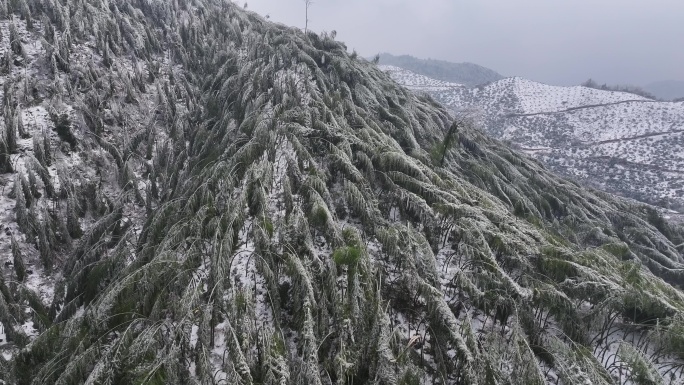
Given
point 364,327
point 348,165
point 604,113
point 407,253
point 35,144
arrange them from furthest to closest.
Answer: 1. point 604,113
2. point 35,144
3. point 348,165
4. point 407,253
5. point 364,327

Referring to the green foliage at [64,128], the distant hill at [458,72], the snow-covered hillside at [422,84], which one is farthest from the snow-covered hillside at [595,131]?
the distant hill at [458,72]

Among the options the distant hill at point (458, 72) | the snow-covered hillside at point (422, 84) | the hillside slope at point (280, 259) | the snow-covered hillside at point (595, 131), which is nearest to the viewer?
the hillside slope at point (280, 259)

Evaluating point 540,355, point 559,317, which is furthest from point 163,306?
point 559,317

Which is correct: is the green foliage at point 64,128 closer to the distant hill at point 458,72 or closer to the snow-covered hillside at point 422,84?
the snow-covered hillside at point 422,84

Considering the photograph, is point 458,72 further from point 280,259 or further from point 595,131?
point 280,259

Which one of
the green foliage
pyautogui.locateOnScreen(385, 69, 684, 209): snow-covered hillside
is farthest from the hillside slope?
pyautogui.locateOnScreen(385, 69, 684, 209): snow-covered hillside

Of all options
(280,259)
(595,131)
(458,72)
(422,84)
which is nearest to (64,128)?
(280,259)

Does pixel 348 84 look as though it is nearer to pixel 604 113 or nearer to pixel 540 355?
pixel 540 355
